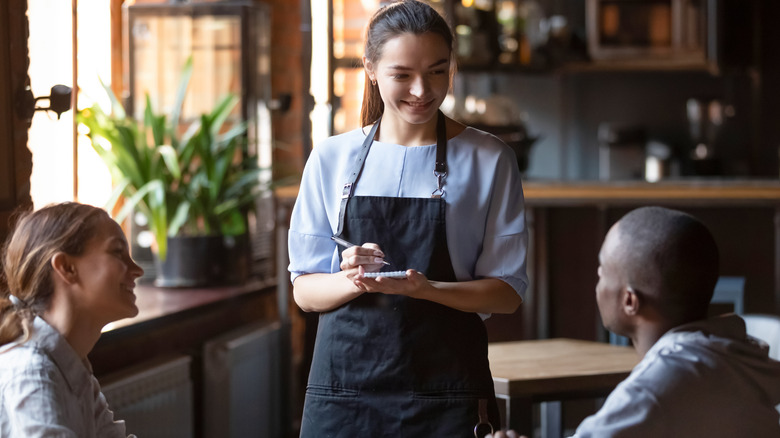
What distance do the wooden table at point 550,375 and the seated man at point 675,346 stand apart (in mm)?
675

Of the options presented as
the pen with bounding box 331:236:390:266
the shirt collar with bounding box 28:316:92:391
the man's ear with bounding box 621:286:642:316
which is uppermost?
the pen with bounding box 331:236:390:266

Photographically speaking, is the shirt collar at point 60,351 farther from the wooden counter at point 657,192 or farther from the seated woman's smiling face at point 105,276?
the wooden counter at point 657,192

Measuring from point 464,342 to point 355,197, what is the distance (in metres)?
0.31

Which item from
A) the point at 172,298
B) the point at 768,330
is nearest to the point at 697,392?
the point at 768,330

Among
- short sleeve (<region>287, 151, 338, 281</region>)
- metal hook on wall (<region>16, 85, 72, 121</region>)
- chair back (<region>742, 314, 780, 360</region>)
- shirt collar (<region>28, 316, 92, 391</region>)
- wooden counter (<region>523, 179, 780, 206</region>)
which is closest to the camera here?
shirt collar (<region>28, 316, 92, 391</region>)

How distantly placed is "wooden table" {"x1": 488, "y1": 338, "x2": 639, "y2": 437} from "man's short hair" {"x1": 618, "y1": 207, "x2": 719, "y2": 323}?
706 mm

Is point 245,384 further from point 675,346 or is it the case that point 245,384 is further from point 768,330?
point 675,346

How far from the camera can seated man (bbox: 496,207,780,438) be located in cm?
131

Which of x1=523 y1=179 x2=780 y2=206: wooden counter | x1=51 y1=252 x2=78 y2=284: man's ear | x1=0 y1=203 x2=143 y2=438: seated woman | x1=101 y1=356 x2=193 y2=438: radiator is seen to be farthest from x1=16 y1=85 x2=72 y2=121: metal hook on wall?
x1=523 y1=179 x2=780 y2=206: wooden counter

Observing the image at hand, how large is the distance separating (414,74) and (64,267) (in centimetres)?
64

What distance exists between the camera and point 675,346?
53.4 inches

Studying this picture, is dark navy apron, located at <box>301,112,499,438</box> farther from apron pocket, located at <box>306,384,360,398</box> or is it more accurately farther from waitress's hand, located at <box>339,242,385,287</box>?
waitress's hand, located at <box>339,242,385,287</box>

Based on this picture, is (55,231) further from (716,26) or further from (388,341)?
(716,26)

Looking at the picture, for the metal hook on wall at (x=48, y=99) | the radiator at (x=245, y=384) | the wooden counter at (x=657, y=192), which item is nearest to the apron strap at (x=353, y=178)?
the metal hook on wall at (x=48, y=99)
